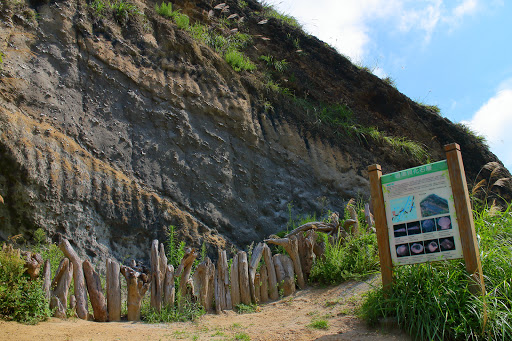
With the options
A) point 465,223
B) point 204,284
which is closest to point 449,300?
point 465,223

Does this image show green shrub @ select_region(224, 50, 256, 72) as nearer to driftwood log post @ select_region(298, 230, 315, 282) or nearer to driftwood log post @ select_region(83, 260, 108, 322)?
driftwood log post @ select_region(298, 230, 315, 282)

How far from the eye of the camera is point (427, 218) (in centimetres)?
448

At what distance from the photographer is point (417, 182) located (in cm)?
463

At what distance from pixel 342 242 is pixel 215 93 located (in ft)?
13.2

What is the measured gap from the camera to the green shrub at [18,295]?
4227 mm

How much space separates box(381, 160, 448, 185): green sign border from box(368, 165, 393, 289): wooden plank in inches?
3.8

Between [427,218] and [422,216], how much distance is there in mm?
52

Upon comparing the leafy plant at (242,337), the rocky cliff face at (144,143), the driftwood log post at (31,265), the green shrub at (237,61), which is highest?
the green shrub at (237,61)

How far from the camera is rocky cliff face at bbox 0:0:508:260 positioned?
6.37 meters

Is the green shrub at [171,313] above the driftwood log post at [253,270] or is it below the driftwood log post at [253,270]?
below

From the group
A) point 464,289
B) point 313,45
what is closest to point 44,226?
point 464,289

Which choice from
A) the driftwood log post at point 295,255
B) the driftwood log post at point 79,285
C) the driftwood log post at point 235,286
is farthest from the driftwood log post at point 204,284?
the driftwood log post at point 295,255

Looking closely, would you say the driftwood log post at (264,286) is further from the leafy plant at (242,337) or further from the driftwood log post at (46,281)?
the driftwood log post at (46,281)

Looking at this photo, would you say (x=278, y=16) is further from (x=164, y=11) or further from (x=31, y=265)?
(x=31, y=265)
